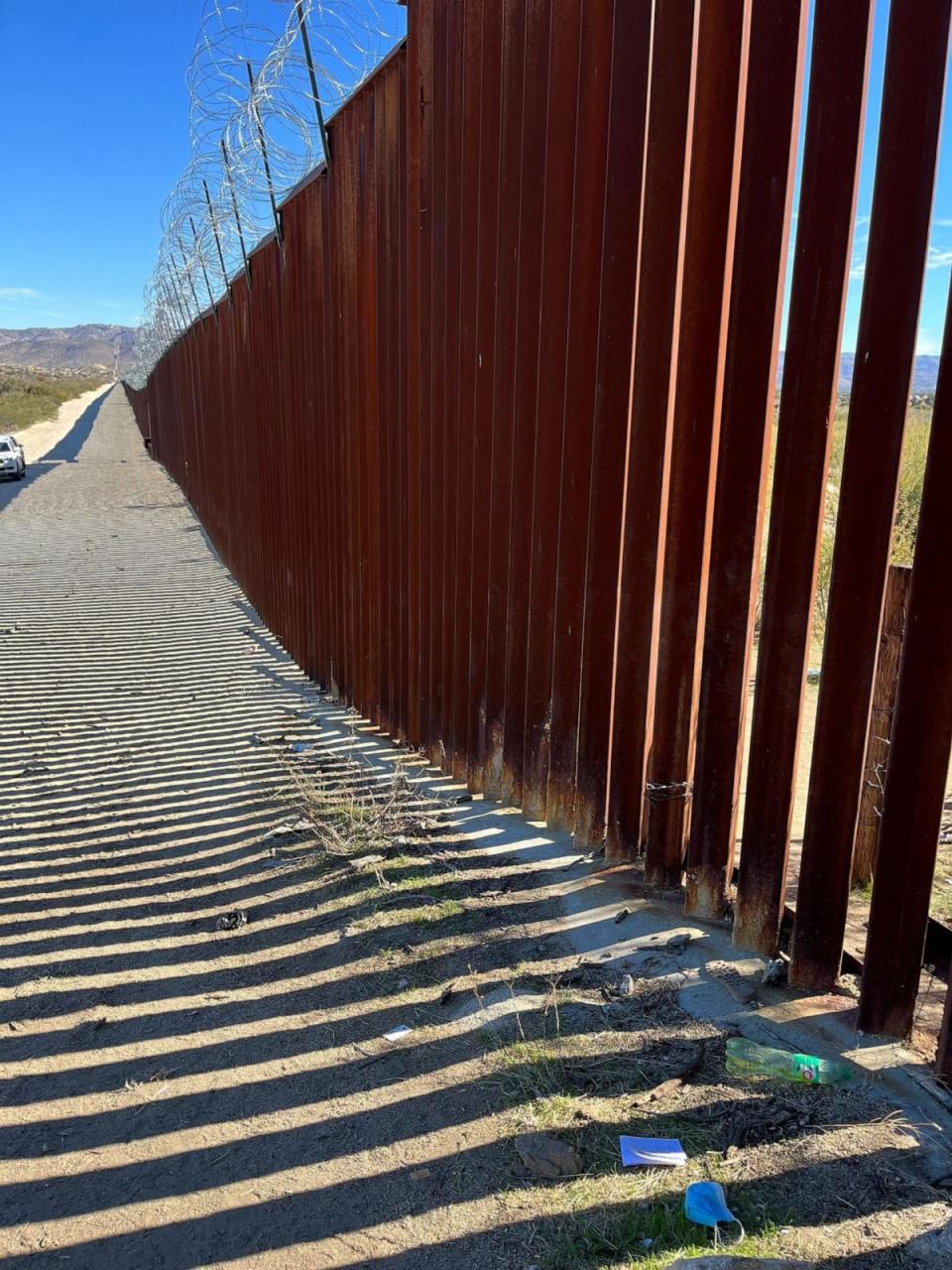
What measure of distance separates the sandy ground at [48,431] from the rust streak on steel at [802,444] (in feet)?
113

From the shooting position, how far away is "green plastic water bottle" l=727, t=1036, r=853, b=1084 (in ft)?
6.10

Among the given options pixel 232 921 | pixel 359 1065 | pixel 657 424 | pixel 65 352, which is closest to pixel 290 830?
pixel 232 921

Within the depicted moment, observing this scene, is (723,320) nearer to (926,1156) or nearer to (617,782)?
(617,782)

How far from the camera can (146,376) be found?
32.1 metres

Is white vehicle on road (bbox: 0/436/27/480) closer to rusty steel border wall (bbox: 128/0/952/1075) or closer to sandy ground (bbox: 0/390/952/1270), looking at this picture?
rusty steel border wall (bbox: 128/0/952/1075)

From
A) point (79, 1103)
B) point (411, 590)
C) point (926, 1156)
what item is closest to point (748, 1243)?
point (926, 1156)

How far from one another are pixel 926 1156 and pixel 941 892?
1381mm

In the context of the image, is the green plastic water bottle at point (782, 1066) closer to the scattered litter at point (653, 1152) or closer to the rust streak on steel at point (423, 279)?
the scattered litter at point (653, 1152)

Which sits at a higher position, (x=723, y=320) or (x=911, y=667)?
(x=723, y=320)

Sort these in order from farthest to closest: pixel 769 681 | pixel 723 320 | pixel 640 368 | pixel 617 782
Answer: pixel 617 782 < pixel 640 368 < pixel 723 320 < pixel 769 681

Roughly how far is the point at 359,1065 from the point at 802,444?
1.80 meters

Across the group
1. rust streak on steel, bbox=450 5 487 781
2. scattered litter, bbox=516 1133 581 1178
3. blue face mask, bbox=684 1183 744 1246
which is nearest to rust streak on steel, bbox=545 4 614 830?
rust streak on steel, bbox=450 5 487 781

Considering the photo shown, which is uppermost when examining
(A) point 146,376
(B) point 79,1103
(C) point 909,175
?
(A) point 146,376

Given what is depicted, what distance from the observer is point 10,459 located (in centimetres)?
2448
